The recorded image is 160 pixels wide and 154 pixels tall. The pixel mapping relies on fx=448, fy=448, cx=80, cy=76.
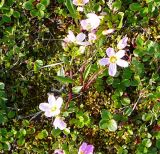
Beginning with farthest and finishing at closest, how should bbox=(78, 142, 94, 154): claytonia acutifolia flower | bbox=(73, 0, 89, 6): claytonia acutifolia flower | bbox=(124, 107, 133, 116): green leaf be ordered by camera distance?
1. bbox=(73, 0, 89, 6): claytonia acutifolia flower
2. bbox=(124, 107, 133, 116): green leaf
3. bbox=(78, 142, 94, 154): claytonia acutifolia flower

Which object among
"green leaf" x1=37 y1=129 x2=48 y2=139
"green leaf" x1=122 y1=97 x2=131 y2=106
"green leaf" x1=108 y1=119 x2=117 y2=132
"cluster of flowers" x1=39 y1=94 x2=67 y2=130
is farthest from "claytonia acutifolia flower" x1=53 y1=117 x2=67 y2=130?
"green leaf" x1=122 y1=97 x2=131 y2=106

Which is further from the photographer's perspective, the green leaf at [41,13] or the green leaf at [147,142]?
the green leaf at [41,13]

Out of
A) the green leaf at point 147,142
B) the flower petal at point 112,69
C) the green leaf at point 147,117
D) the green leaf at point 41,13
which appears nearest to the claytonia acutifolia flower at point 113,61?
the flower petal at point 112,69

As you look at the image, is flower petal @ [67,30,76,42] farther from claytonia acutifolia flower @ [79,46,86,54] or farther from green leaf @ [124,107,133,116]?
green leaf @ [124,107,133,116]

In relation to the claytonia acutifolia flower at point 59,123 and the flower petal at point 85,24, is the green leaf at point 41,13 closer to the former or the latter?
the flower petal at point 85,24

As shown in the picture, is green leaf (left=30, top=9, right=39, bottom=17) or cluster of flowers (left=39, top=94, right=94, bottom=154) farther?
green leaf (left=30, top=9, right=39, bottom=17)

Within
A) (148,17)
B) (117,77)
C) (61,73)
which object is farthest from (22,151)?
(148,17)

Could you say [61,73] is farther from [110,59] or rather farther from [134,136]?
[134,136]

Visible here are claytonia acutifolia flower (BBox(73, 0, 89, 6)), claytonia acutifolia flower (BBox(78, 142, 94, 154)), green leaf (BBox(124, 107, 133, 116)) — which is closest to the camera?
claytonia acutifolia flower (BBox(78, 142, 94, 154))

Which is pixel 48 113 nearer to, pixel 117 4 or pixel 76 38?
pixel 76 38
